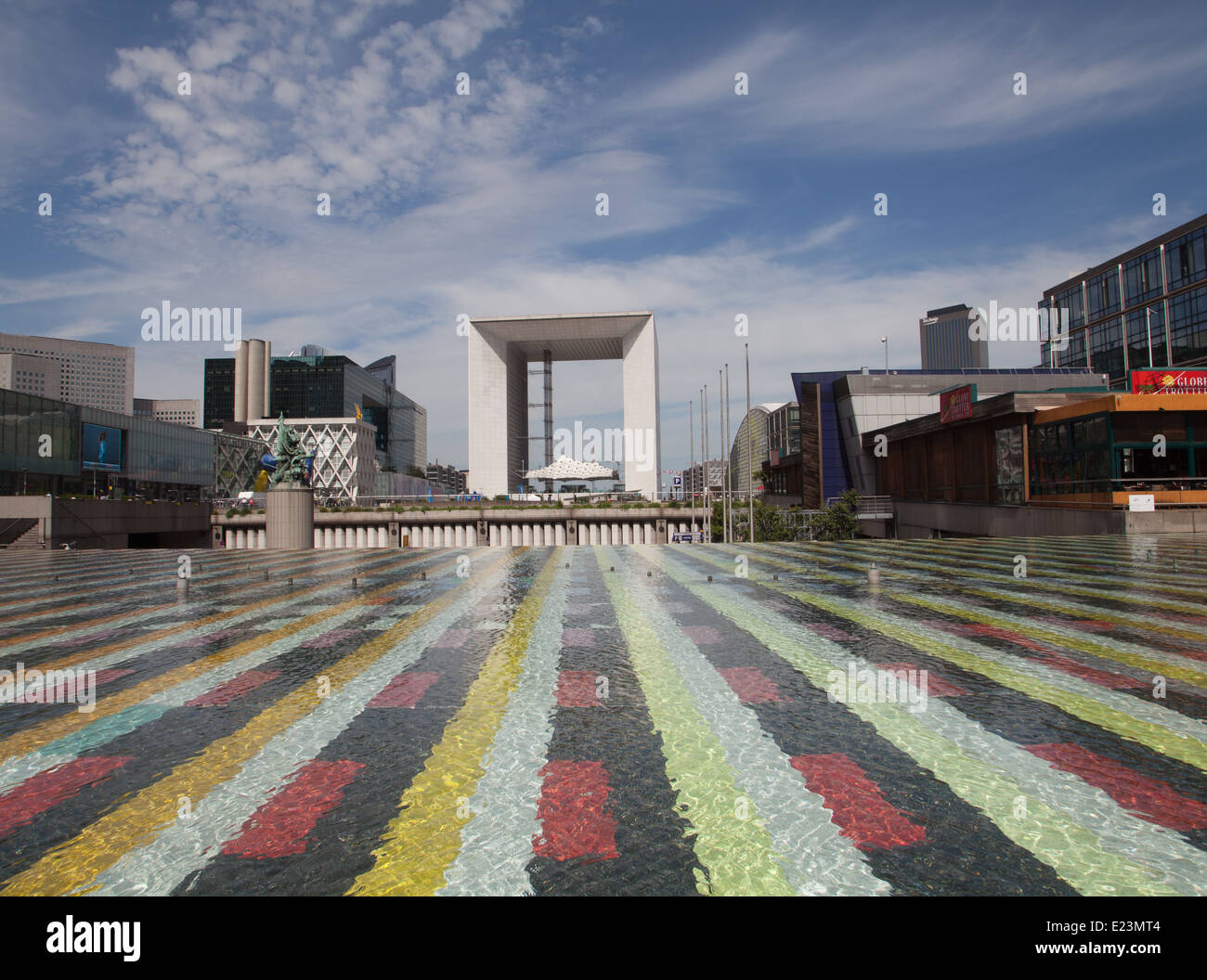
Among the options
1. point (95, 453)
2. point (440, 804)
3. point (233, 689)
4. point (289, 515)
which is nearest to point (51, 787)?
point (233, 689)

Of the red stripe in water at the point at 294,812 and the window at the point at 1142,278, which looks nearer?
the red stripe in water at the point at 294,812

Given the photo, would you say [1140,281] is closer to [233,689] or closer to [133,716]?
[233,689]

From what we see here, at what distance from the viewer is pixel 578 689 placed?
26.6 feet

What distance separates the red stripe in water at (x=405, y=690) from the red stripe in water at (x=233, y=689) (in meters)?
1.65

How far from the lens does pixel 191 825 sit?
15.8 feet

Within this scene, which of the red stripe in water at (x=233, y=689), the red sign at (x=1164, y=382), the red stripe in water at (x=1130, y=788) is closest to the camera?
the red stripe in water at (x=1130, y=788)

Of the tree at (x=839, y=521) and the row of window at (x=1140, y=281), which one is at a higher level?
the row of window at (x=1140, y=281)

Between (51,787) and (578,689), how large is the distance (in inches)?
195

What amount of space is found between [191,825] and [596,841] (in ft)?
9.59

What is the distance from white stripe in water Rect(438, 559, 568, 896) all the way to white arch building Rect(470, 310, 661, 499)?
8929 cm

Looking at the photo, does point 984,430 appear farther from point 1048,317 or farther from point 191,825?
point 1048,317

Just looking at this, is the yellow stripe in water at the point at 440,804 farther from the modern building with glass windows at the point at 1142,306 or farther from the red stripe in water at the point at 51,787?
the modern building with glass windows at the point at 1142,306

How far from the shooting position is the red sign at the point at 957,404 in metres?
42.4

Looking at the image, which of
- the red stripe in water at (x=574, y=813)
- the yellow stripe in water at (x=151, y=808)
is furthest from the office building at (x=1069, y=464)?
the yellow stripe in water at (x=151, y=808)
